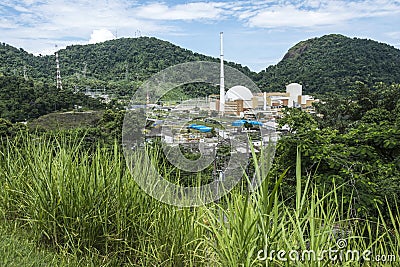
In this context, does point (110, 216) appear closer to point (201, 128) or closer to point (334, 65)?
point (201, 128)

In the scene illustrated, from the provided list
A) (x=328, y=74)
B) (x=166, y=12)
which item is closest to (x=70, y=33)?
(x=166, y=12)

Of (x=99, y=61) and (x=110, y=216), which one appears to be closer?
(x=110, y=216)

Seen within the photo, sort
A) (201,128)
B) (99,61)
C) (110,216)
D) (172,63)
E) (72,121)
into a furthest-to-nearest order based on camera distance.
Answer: (99,61) → (172,63) → (72,121) → (201,128) → (110,216)

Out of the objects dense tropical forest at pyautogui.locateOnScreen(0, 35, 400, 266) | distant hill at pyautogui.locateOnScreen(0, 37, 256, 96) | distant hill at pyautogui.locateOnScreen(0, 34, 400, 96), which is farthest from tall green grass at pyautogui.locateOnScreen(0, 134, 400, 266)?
distant hill at pyautogui.locateOnScreen(0, 37, 256, 96)

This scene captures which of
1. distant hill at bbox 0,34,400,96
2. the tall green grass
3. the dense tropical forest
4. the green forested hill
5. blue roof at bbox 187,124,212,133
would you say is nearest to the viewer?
the dense tropical forest

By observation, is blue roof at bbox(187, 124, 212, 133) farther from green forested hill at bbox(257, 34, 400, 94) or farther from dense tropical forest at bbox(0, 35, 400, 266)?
green forested hill at bbox(257, 34, 400, 94)

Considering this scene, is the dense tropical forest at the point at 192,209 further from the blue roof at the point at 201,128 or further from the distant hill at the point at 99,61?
the distant hill at the point at 99,61

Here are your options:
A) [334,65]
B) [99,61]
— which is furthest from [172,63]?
[99,61]

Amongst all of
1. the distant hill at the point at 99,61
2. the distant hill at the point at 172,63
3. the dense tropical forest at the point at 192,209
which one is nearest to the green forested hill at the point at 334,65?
the distant hill at the point at 172,63

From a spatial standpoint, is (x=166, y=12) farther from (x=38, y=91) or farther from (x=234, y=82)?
(x=234, y=82)
